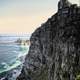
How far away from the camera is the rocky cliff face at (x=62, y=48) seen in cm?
6419

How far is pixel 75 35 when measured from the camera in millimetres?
66938

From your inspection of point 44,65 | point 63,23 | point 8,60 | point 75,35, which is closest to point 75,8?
point 63,23

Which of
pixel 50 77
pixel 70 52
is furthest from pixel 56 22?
pixel 70 52

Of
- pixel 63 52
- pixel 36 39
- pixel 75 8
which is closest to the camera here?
pixel 63 52

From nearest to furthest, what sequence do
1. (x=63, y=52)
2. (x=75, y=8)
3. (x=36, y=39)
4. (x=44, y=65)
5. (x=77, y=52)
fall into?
(x=77, y=52), (x=63, y=52), (x=75, y=8), (x=44, y=65), (x=36, y=39)

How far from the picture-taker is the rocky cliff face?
64188 mm

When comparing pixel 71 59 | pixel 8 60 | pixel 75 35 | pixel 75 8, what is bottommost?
pixel 8 60

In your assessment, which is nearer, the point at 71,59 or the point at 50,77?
the point at 71,59

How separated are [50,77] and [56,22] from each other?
675 inches

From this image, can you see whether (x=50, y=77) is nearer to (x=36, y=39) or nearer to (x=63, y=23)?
(x=63, y=23)

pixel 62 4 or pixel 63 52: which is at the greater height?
pixel 62 4

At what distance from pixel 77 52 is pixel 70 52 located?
87.8 inches

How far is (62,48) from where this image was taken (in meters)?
70.1

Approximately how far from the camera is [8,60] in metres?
197
